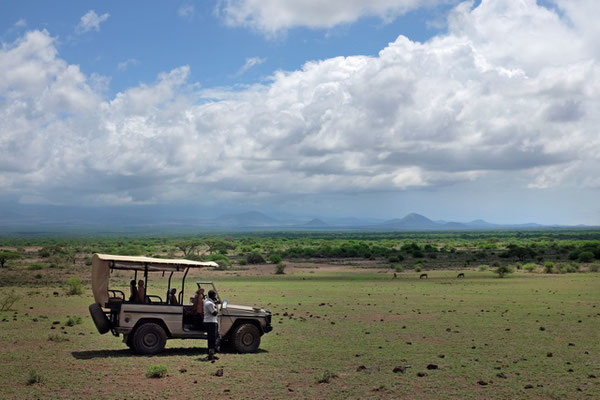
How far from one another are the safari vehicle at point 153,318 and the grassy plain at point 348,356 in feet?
1.81

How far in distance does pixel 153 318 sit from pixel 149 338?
0.61 meters

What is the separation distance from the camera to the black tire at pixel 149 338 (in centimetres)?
1681

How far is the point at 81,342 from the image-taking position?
1941 cm

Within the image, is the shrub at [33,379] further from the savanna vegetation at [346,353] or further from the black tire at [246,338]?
the black tire at [246,338]

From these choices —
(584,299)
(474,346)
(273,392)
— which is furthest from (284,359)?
(584,299)

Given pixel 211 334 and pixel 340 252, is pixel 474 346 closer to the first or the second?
pixel 211 334

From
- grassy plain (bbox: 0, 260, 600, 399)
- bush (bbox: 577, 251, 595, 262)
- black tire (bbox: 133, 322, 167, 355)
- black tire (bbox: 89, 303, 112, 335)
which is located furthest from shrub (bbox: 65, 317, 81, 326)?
bush (bbox: 577, 251, 595, 262)

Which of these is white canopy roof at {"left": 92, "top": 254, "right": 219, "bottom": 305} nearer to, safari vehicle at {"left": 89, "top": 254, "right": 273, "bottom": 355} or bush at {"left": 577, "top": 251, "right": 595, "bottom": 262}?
safari vehicle at {"left": 89, "top": 254, "right": 273, "bottom": 355}

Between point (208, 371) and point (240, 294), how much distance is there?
76.9 feet

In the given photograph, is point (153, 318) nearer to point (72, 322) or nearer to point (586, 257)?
point (72, 322)

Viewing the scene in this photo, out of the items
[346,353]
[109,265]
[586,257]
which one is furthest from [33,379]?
[586,257]

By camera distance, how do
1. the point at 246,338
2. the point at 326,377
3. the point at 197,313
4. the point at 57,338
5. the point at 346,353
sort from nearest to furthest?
the point at 326,377, the point at 197,313, the point at 246,338, the point at 346,353, the point at 57,338

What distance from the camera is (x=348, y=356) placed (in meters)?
17.6

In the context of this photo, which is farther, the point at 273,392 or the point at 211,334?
the point at 211,334
